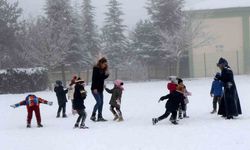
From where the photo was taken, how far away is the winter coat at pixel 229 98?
12.1 metres

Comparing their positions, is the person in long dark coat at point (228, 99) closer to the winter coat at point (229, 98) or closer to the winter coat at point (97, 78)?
the winter coat at point (229, 98)

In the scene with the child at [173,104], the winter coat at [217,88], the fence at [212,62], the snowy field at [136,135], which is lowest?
the snowy field at [136,135]

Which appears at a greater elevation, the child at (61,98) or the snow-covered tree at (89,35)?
the snow-covered tree at (89,35)

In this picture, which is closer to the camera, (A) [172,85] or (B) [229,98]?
(A) [172,85]

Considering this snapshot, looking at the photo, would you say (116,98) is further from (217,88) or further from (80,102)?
(217,88)

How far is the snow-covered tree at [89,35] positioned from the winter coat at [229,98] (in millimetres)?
33682

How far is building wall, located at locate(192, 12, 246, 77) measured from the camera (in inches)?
1693

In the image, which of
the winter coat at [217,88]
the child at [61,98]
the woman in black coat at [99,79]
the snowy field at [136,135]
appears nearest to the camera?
the snowy field at [136,135]

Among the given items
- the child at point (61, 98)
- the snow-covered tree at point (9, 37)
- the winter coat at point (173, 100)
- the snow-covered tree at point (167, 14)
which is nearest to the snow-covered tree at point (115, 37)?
the snow-covered tree at point (167, 14)

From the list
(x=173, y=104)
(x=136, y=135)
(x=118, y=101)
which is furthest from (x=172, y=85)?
(x=136, y=135)

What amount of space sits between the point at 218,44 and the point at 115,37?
11447 millimetres

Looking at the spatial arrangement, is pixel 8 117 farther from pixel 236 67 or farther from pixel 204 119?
pixel 236 67

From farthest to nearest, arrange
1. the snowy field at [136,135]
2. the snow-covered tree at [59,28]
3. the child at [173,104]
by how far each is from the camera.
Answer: the snow-covered tree at [59,28] < the child at [173,104] < the snowy field at [136,135]

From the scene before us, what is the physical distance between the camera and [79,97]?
12.1 meters
